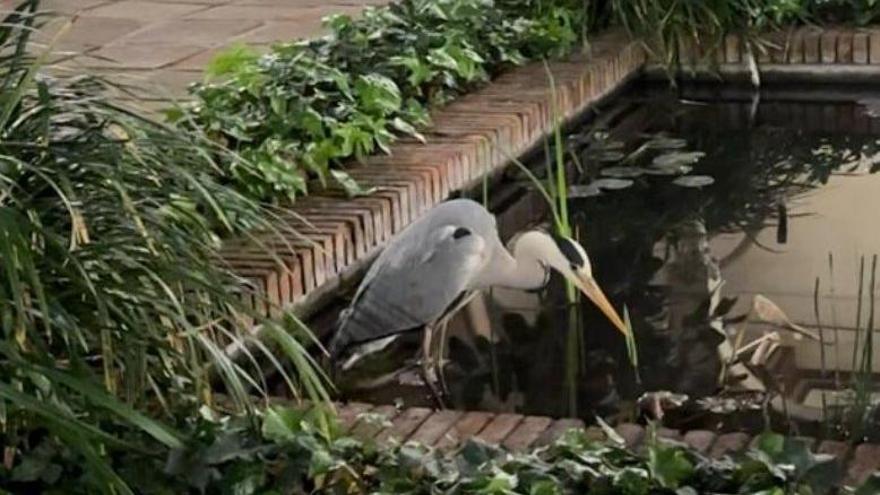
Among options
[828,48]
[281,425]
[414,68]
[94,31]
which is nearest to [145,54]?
[94,31]

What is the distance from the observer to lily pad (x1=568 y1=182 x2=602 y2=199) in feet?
16.7

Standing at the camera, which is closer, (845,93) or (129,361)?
(129,361)

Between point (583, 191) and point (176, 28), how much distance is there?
242cm

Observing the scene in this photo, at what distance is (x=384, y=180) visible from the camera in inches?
183

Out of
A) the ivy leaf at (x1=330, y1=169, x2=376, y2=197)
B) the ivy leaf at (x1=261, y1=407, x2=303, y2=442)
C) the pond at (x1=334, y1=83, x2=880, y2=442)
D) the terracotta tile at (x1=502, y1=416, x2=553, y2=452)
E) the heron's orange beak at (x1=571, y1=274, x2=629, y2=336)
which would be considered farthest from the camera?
the ivy leaf at (x1=330, y1=169, x2=376, y2=197)

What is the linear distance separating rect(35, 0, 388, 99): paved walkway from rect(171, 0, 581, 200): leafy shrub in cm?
74

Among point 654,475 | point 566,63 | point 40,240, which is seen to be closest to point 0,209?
point 40,240

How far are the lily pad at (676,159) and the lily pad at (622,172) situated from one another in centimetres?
8

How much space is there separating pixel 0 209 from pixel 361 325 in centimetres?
125

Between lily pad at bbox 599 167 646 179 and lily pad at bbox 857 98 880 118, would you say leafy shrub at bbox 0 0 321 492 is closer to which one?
lily pad at bbox 599 167 646 179

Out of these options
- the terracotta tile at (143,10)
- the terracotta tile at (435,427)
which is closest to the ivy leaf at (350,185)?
the terracotta tile at (435,427)

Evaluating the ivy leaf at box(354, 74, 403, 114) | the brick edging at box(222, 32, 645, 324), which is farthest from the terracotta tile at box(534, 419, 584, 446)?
the ivy leaf at box(354, 74, 403, 114)

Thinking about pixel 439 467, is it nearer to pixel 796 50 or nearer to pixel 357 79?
pixel 357 79

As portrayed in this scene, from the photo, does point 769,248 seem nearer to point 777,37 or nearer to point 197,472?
point 777,37
